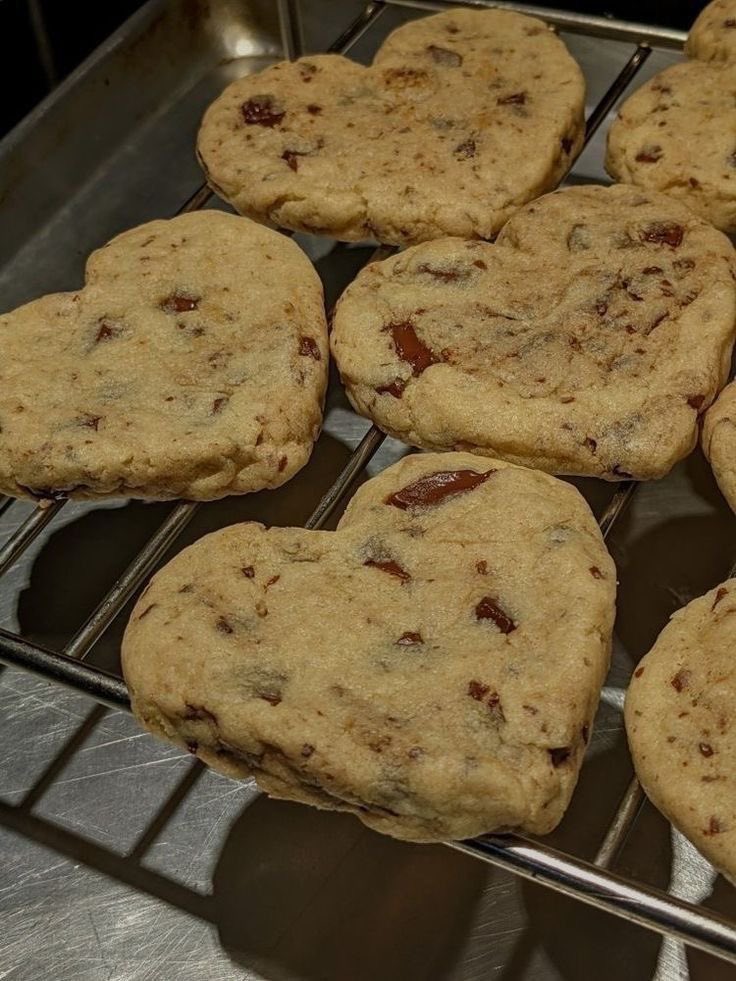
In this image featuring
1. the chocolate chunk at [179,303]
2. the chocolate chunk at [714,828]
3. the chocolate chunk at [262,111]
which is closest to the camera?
the chocolate chunk at [714,828]

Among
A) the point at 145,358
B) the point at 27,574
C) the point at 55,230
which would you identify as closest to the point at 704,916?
the point at 145,358

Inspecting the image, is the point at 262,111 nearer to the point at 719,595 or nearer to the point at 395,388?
the point at 395,388

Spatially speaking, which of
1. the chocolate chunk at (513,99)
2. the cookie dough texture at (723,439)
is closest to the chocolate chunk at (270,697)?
the cookie dough texture at (723,439)

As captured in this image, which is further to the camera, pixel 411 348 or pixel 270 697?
pixel 411 348

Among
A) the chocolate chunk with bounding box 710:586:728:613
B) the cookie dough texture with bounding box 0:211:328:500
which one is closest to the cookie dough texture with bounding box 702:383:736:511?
the chocolate chunk with bounding box 710:586:728:613

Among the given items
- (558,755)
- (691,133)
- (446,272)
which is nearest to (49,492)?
(446,272)

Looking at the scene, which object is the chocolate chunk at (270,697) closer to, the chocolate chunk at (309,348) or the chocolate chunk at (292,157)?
the chocolate chunk at (309,348)
